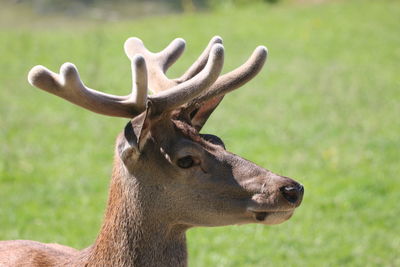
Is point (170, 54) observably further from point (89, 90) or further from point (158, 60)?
point (89, 90)

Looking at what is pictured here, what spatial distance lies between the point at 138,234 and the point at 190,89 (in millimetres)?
672

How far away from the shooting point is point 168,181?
3.17 meters

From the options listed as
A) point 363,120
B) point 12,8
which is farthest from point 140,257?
point 12,8

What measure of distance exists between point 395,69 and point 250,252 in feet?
22.9

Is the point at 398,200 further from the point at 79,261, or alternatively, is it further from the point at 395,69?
the point at 395,69

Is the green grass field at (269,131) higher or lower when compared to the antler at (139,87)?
higher

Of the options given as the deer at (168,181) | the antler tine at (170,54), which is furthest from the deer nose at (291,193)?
the antler tine at (170,54)

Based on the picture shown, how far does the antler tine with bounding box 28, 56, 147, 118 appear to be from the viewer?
2.97 m

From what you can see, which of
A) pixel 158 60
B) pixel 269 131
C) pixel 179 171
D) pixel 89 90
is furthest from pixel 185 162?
pixel 269 131

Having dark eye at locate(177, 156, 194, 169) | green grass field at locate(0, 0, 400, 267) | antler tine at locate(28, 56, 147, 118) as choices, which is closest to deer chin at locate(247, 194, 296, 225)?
dark eye at locate(177, 156, 194, 169)

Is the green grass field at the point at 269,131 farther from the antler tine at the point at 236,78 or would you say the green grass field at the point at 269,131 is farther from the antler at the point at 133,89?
the antler at the point at 133,89

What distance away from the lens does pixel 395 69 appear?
1195 centimetres

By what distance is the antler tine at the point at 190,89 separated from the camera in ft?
10.0

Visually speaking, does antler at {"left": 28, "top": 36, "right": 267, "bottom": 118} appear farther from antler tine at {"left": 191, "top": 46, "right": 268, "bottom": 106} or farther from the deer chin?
the deer chin
